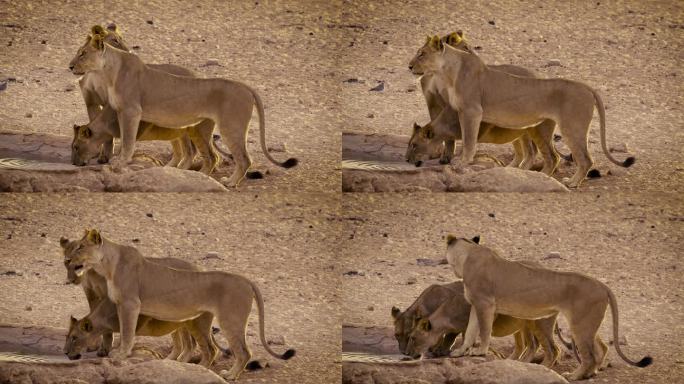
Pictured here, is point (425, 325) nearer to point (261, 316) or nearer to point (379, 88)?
point (261, 316)

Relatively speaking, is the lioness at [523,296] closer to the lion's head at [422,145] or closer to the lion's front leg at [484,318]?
the lion's front leg at [484,318]

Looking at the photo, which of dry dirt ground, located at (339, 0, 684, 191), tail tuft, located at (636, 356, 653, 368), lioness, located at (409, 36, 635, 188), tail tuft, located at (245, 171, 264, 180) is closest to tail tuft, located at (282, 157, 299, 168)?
tail tuft, located at (245, 171, 264, 180)

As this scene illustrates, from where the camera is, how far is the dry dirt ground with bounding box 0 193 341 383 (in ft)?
46.1

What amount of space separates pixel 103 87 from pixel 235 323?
1701mm

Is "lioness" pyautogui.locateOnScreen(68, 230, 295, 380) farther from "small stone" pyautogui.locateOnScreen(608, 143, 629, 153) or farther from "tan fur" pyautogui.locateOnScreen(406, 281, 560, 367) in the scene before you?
"small stone" pyautogui.locateOnScreen(608, 143, 629, 153)

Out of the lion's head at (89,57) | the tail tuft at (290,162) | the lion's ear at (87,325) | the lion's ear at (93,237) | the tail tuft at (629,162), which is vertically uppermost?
the lion's head at (89,57)

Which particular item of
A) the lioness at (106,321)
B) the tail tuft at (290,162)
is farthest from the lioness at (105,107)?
the lioness at (106,321)

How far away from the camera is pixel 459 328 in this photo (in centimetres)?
1356

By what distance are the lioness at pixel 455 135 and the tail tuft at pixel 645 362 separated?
1.31m

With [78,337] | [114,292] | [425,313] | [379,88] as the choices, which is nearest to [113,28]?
[379,88]

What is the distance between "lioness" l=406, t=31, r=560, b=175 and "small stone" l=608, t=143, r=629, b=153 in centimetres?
49

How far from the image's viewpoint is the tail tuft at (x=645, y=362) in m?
13.8

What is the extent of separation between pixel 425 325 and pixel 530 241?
103 centimetres

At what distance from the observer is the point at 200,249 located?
557 inches
